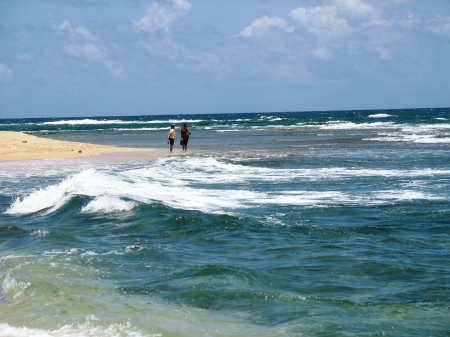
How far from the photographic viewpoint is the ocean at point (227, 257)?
22.4 ft

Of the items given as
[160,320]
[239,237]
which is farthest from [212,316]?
[239,237]

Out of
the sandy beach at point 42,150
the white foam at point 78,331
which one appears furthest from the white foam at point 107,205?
the sandy beach at point 42,150

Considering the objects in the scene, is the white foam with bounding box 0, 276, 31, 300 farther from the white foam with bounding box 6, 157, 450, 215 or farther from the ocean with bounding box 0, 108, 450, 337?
the white foam with bounding box 6, 157, 450, 215

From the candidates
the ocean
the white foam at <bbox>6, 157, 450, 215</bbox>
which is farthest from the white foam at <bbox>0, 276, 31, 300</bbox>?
the white foam at <bbox>6, 157, 450, 215</bbox>

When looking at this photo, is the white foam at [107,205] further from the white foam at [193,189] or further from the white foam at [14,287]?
the white foam at [14,287]

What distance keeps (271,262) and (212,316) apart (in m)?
2.35

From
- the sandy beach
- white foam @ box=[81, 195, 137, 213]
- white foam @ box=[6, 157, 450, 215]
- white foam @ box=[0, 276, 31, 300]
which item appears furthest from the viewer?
the sandy beach

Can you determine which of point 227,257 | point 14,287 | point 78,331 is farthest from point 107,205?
point 78,331

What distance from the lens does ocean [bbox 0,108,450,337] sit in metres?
6.82

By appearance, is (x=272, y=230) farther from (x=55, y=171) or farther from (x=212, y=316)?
(x=55, y=171)

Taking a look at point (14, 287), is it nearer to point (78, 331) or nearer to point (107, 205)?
point (78, 331)

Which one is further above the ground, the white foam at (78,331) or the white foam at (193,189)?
the white foam at (193,189)

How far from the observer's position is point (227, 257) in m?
9.58

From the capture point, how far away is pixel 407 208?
1305cm
